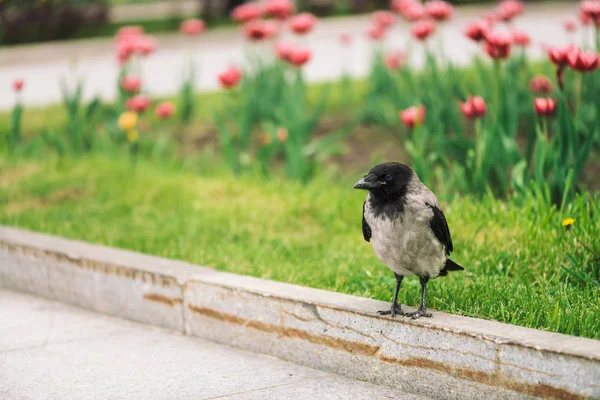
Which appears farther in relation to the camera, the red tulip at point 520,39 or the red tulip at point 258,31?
the red tulip at point 258,31

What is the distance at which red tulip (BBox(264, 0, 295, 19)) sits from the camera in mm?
7656

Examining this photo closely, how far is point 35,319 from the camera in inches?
190

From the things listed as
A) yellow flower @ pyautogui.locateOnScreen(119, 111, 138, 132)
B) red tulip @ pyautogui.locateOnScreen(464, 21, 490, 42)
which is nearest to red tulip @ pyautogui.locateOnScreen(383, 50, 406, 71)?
red tulip @ pyautogui.locateOnScreen(464, 21, 490, 42)

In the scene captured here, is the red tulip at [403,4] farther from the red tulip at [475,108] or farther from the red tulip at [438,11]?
the red tulip at [475,108]

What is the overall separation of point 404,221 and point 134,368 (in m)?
1.40

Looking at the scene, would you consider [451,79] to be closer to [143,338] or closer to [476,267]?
[476,267]

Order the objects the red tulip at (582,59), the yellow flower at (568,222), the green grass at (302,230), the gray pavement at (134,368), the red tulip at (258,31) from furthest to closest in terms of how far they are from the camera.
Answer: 1. the red tulip at (258,31)
2. the red tulip at (582,59)
3. the yellow flower at (568,222)
4. the green grass at (302,230)
5. the gray pavement at (134,368)

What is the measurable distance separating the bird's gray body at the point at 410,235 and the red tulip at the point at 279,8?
4308mm

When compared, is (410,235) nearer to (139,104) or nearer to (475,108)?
(475,108)

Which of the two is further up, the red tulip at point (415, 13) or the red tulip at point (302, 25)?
the red tulip at point (415, 13)

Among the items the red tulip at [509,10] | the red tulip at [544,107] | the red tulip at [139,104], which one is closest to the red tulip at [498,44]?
the red tulip at [544,107]

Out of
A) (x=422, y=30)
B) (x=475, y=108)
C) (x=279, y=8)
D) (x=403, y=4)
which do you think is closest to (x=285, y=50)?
(x=279, y=8)

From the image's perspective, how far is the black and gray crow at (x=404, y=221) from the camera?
141 inches

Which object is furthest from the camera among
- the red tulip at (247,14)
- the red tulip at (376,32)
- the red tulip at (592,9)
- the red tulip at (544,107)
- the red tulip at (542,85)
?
the red tulip at (376,32)
